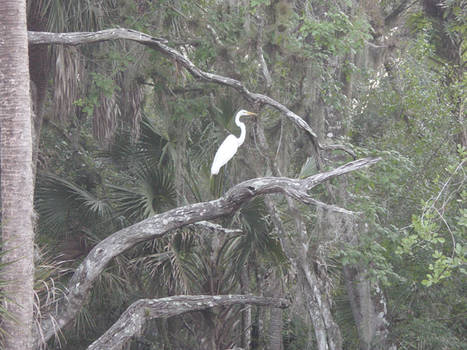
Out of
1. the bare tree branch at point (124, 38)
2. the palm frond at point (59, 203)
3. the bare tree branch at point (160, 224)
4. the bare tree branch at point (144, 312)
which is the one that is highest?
the bare tree branch at point (124, 38)

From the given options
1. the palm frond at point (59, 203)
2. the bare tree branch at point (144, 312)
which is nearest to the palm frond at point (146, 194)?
the palm frond at point (59, 203)

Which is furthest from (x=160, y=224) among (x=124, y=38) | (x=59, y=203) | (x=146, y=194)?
(x=59, y=203)

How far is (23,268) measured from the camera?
4.36m

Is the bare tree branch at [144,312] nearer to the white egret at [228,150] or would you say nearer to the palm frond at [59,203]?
the white egret at [228,150]

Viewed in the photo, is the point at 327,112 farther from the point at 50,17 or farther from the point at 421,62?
the point at 50,17

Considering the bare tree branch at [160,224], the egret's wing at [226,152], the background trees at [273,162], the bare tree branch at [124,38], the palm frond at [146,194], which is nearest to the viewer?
the bare tree branch at [160,224]

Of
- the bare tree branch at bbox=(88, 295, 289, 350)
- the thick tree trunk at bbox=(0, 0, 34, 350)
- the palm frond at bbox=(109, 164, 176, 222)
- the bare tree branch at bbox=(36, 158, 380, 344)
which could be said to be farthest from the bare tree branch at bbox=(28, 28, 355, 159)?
the palm frond at bbox=(109, 164, 176, 222)

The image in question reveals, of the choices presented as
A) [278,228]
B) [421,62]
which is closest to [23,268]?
[278,228]

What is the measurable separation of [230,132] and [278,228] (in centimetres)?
176

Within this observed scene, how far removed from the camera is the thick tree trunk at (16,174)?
432 cm

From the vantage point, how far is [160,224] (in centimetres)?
492

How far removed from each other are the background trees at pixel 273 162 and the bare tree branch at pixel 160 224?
3.36 feet

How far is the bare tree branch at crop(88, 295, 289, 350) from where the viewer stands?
480 centimetres

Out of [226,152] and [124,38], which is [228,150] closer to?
[226,152]
